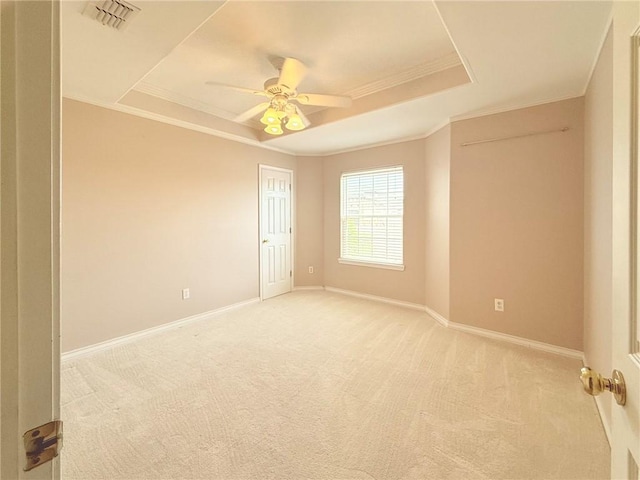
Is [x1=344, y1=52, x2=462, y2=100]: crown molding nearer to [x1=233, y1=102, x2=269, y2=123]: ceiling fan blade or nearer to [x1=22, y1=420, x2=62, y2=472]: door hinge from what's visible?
[x1=233, y1=102, x2=269, y2=123]: ceiling fan blade

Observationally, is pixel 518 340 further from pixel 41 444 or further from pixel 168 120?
pixel 168 120

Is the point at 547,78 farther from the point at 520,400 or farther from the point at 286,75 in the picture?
the point at 520,400

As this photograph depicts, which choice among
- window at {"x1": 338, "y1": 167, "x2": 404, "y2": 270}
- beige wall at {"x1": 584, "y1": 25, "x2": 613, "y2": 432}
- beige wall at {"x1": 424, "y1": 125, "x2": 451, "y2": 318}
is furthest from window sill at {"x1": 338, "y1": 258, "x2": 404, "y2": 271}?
beige wall at {"x1": 584, "y1": 25, "x2": 613, "y2": 432}

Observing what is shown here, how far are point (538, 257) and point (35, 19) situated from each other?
11.6ft

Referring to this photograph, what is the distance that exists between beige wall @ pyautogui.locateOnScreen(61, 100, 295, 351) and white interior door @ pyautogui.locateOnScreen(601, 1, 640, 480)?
3538 mm

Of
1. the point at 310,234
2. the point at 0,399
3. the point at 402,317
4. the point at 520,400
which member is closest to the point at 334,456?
the point at 520,400

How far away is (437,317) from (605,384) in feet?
10.3

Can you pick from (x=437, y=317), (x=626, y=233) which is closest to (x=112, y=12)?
(x=626, y=233)

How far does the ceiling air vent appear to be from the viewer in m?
1.56

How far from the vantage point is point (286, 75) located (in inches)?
88.7

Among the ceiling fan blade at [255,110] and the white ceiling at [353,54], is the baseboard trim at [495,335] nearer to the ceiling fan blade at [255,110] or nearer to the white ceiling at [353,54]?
the white ceiling at [353,54]

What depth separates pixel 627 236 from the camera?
67 centimetres

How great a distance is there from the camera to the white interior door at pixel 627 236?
629 millimetres

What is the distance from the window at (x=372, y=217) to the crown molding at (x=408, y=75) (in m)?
1.44
